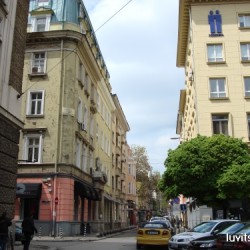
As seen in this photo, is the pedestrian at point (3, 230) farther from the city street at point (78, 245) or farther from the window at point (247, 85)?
the window at point (247, 85)

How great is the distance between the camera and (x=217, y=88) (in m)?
35.5

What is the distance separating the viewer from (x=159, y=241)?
19.6 metres

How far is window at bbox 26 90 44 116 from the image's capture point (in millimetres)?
31780

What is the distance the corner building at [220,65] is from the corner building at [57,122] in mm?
10182

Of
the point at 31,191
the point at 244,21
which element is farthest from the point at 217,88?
the point at 31,191

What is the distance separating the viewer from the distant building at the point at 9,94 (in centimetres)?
1459

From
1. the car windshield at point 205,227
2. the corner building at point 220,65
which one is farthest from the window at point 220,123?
the car windshield at point 205,227

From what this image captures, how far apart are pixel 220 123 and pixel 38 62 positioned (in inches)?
650

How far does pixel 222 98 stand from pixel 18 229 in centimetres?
2061

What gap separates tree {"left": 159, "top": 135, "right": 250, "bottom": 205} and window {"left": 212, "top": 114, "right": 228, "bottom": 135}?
7054mm

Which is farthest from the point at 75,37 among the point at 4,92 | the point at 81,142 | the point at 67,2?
the point at 4,92

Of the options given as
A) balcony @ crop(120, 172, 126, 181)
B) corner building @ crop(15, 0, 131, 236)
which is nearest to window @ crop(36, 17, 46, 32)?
corner building @ crop(15, 0, 131, 236)

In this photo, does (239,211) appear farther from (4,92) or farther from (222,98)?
(4,92)

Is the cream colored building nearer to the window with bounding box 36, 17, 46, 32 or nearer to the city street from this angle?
the window with bounding box 36, 17, 46, 32
